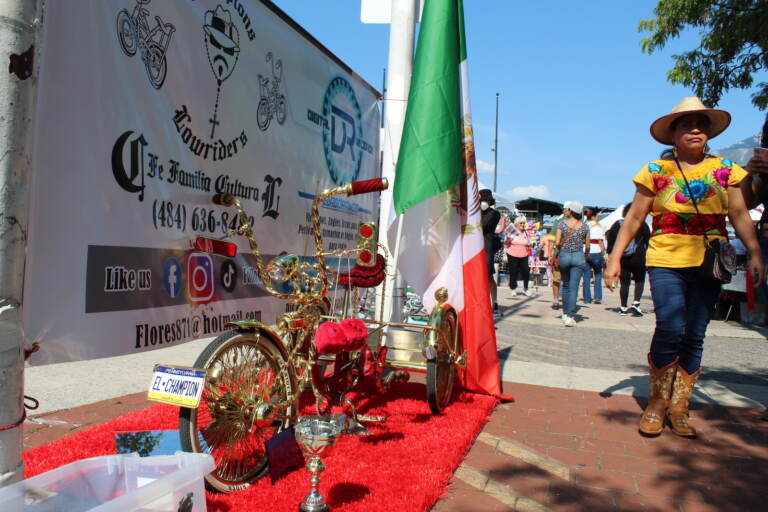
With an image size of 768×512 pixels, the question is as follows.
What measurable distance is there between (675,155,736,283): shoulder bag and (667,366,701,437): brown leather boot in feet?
2.24

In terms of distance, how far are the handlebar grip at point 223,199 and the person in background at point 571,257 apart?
719 centimetres

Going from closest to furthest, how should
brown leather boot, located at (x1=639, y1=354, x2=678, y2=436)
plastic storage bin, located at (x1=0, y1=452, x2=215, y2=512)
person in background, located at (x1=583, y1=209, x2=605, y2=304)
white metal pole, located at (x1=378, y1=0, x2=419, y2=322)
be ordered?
plastic storage bin, located at (x1=0, y1=452, x2=215, y2=512) < brown leather boot, located at (x1=639, y1=354, x2=678, y2=436) < white metal pole, located at (x1=378, y1=0, x2=419, y2=322) < person in background, located at (x1=583, y1=209, x2=605, y2=304)

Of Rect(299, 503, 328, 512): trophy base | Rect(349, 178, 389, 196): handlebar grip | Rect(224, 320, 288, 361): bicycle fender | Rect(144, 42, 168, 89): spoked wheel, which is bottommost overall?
Rect(299, 503, 328, 512): trophy base

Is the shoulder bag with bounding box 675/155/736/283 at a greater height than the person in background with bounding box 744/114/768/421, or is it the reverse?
the person in background with bounding box 744/114/768/421

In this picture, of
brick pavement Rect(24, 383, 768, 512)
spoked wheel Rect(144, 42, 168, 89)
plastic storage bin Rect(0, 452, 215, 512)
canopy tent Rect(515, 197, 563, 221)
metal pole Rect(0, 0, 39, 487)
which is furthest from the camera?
canopy tent Rect(515, 197, 563, 221)

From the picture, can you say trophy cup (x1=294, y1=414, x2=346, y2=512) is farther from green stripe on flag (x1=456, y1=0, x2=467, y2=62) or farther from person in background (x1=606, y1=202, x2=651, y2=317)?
person in background (x1=606, y1=202, x2=651, y2=317)

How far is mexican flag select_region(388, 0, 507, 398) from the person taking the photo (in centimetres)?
436

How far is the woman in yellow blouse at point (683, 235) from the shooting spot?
3.84 meters

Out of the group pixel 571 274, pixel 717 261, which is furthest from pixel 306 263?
pixel 571 274

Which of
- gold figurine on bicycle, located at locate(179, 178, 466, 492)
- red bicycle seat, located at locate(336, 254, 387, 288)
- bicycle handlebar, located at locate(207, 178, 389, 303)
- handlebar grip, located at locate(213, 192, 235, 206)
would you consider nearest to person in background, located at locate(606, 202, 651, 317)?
red bicycle seat, located at locate(336, 254, 387, 288)

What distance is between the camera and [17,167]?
5.16 ft

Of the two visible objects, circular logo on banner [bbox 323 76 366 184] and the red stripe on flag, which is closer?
circular logo on banner [bbox 323 76 366 184]

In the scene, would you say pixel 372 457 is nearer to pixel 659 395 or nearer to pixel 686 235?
pixel 659 395

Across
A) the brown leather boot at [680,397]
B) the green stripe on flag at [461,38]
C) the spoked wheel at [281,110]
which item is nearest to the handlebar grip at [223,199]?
the spoked wheel at [281,110]
